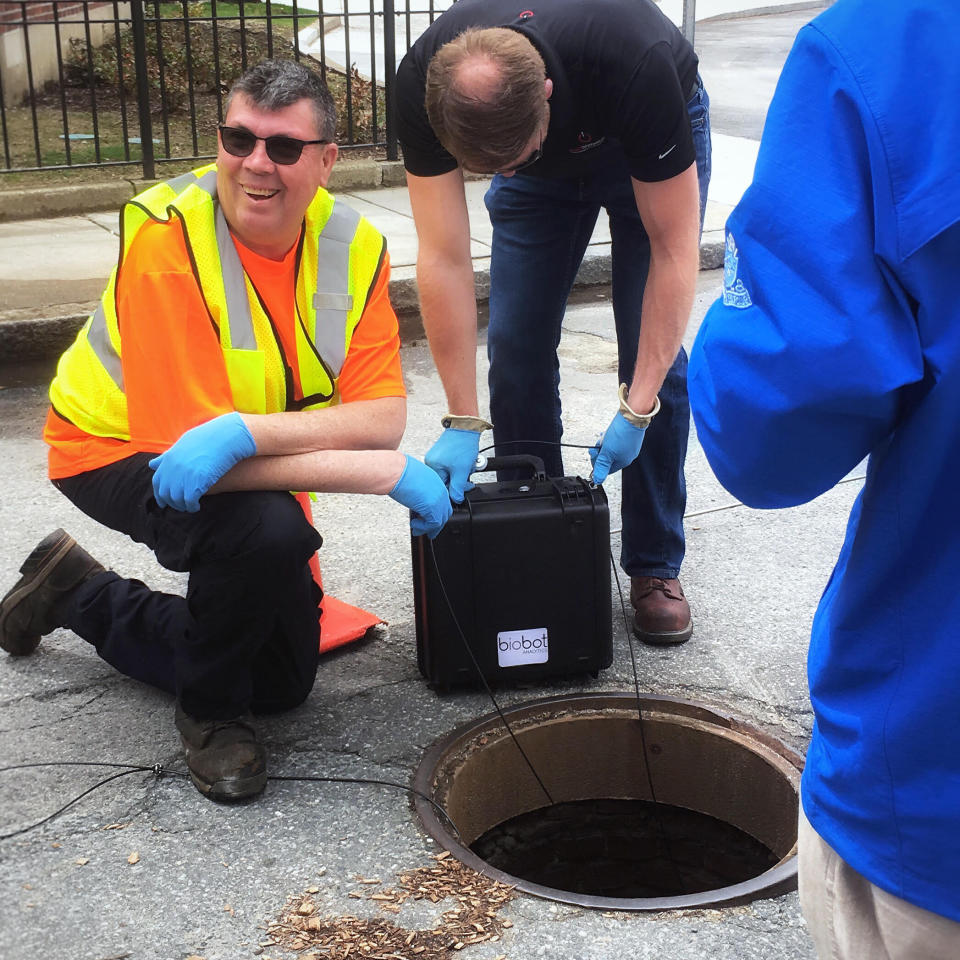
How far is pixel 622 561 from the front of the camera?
3424 mm

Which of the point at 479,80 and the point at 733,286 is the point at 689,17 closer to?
the point at 479,80

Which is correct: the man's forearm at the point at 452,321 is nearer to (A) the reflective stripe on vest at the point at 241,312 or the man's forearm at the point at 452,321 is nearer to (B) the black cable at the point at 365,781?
(A) the reflective stripe on vest at the point at 241,312

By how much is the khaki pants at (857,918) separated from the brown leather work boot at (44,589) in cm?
216

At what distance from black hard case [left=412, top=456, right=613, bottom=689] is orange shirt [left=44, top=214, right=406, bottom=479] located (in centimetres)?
54

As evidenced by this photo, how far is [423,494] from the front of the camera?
2684 mm

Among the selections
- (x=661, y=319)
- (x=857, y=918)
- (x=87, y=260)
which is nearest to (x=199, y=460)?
(x=661, y=319)

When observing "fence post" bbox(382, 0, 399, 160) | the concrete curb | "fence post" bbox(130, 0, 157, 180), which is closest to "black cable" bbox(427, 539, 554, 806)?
the concrete curb

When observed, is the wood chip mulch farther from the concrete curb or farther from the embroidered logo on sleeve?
the concrete curb

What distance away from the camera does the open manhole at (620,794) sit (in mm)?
2859

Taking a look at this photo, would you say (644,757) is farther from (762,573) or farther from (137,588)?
(137,588)

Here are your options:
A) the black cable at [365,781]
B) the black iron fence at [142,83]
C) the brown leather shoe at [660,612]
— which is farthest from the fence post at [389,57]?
the black cable at [365,781]

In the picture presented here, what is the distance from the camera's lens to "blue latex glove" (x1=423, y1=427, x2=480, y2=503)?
2.96 meters

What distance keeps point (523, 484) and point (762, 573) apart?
1033mm

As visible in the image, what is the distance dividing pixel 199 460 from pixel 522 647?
0.97 metres
